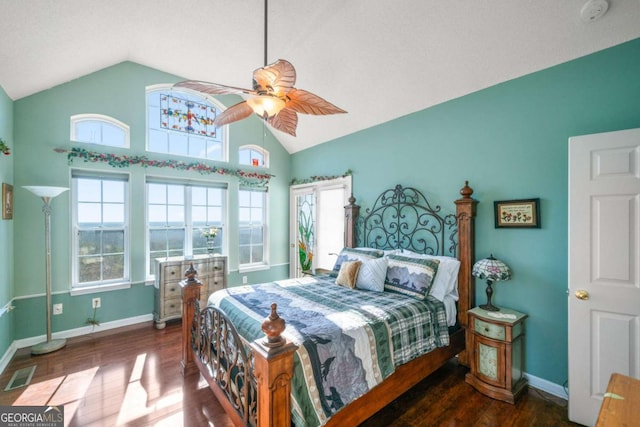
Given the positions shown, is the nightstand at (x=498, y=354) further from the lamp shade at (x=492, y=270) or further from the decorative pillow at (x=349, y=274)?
the decorative pillow at (x=349, y=274)

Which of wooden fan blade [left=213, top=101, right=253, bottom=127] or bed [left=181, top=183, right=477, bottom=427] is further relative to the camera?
wooden fan blade [left=213, top=101, right=253, bottom=127]

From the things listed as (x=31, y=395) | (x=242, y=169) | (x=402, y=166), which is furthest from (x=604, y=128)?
(x=31, y=395)

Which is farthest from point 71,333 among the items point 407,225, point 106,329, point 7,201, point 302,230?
point 407,225

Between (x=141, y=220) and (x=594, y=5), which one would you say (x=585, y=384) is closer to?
(x=594, y=5)

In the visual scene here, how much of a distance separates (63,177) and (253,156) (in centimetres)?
265

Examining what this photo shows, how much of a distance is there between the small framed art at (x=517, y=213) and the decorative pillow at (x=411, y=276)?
29.3 inches

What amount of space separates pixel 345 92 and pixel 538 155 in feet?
7.41

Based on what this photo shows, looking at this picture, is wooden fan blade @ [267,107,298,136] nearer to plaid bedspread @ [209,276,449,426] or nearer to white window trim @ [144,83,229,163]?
plaid bedspread @ [209,276,449,426]

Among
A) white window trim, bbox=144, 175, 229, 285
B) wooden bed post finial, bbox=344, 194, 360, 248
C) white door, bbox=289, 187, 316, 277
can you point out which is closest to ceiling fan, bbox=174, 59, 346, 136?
wooden bed post finial, bbox=344, 194, 360, 248

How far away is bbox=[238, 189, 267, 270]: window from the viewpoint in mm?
4906

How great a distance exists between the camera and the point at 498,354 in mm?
2256

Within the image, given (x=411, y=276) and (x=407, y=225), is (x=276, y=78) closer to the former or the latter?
(x=411, y=276)

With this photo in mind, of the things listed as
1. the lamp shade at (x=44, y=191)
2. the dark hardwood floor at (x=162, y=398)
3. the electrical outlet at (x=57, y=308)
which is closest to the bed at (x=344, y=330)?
the dark hardwood floor at (x=162, y=398)

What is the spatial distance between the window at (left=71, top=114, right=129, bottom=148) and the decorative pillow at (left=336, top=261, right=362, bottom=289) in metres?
3.46
